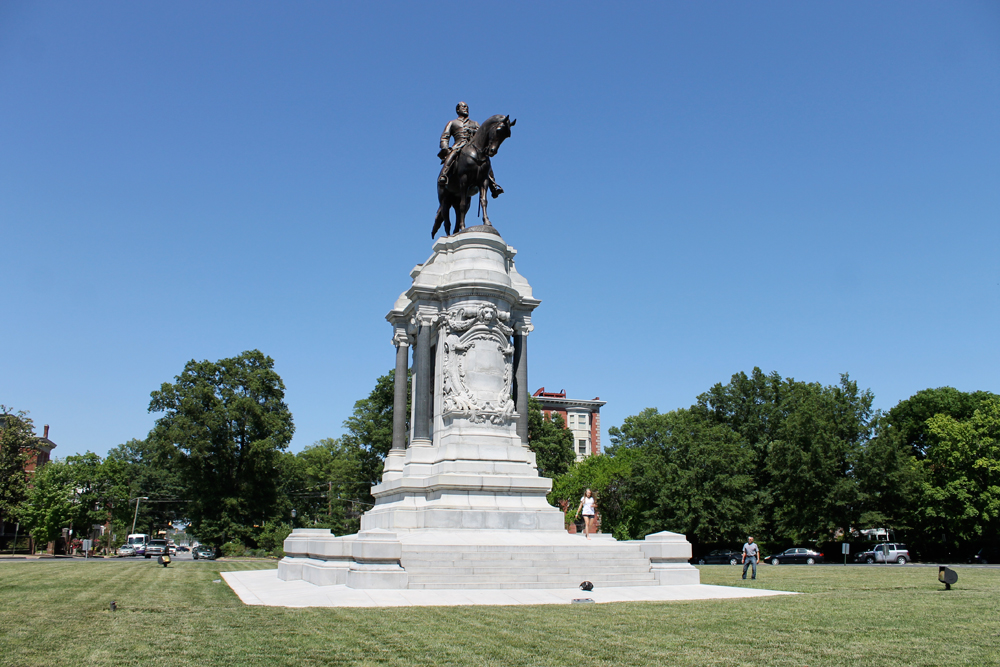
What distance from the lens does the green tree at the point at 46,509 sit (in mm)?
61844

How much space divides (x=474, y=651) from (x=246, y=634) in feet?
10.4

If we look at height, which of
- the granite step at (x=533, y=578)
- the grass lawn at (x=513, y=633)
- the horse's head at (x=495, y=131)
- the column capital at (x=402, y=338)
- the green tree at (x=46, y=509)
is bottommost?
the grass lawn at (x=513, y=633)

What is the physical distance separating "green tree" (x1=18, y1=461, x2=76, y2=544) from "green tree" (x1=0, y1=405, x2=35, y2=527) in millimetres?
917

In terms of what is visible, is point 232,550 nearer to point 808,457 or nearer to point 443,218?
point 443,218

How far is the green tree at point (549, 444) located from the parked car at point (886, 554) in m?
20.1

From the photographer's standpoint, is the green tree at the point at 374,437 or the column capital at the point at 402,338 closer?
the column capital at the point at 402,338

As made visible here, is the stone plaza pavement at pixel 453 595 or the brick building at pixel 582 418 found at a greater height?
the brick building at pixel 582 418

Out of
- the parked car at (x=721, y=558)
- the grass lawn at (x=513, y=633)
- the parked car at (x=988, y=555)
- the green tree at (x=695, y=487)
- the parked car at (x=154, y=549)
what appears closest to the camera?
the grass lawn at (x=513, y=633)

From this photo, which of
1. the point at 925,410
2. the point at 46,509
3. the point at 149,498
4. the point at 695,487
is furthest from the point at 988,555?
the point at 149,498

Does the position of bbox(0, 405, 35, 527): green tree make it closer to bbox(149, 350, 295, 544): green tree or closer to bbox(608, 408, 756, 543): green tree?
bbox(149, 350, 295, 544): green tree

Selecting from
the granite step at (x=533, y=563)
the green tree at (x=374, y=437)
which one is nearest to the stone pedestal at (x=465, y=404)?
the granite step at (x=533, y=563)

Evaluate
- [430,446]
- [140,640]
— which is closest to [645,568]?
[430,446]

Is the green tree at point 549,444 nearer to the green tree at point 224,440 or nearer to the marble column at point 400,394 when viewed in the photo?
the green tree at point 224,440

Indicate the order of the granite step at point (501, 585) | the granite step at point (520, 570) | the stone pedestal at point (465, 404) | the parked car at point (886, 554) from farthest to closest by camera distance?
the parked car at point (886, 554)
the stone pedestal at point (465, 404)
the granite step at point (520, 570)
the granite step at point (501, 585)
